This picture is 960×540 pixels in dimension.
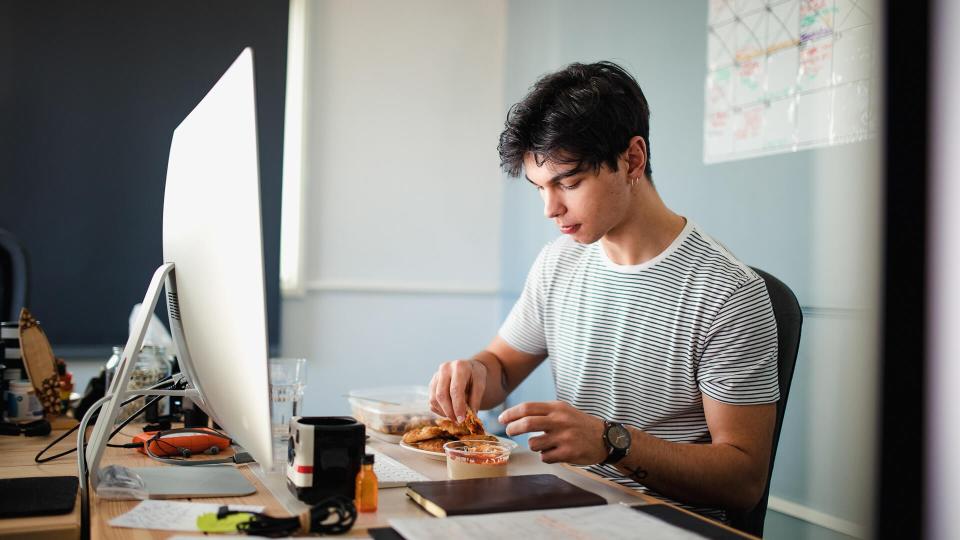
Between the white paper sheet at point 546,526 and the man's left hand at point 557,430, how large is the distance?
0.70 feet

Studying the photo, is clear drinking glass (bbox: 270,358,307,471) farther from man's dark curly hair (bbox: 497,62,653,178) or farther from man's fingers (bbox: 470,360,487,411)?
man's dark curly hair (bbox: 497,62,653,178)

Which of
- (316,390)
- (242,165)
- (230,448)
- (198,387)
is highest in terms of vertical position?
(242,165)

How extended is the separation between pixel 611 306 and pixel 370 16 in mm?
2254

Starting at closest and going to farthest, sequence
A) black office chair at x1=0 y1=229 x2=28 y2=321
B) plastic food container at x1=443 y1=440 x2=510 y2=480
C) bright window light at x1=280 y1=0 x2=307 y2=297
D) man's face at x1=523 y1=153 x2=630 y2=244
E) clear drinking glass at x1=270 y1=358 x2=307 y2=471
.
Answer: plastic food container at x1=443 y1=440 x2=510 y2=480
clear drinking glass at x1=270 y1=358 x2=307 y2=471
man's face at x1=523 y1=153 x2=630 y2=244
black office chair at x1=0 y1=229 x2=28 y2=321
bright window light at x1=280 y1=0 x2=307 y2=297

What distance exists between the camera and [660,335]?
1476mm

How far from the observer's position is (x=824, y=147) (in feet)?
6.36

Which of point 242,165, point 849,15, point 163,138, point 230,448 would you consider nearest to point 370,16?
point 163,138

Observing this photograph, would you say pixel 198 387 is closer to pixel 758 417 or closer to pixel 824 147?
pixel 758 417

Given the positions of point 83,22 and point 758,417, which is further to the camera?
point 83,22

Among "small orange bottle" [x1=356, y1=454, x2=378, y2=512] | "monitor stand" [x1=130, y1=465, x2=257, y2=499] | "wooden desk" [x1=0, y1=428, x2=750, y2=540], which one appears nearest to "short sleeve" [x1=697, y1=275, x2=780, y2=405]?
"wooden desk" [x1=0, y1=428, x2=750, y2=540]

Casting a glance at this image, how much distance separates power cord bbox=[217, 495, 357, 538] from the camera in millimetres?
Answer: 798

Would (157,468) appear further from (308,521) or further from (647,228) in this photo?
(647,228)

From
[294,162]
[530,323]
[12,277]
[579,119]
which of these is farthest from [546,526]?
[294,162]

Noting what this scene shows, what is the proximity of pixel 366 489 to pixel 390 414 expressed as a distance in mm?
473
